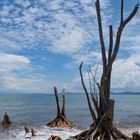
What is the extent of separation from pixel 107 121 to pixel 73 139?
210 cm

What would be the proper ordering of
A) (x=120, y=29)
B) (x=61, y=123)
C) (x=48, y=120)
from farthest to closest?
(x=48, y=120), (x=61, y=123), (x=120, y=29)

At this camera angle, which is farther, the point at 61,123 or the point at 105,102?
the point at 61,123

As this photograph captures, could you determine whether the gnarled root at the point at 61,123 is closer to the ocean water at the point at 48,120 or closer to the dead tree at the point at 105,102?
the ocean water at the point at 48,120

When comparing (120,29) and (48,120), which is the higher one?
(120,29)

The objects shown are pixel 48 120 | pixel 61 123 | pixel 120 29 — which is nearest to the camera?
pixel 120 29

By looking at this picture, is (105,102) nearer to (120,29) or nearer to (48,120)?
(120,29)

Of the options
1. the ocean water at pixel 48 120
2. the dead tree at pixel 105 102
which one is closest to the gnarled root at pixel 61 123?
the ocean water at pixel 48 120

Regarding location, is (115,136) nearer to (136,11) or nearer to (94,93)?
(94,93)

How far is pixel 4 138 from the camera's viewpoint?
26.8 meters

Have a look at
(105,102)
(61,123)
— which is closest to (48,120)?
(61,123)

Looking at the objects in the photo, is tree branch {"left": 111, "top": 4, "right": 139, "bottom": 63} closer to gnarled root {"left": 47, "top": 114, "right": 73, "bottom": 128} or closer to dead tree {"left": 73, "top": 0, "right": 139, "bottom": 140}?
dead tree {"left": 73, "top": 0, "right": 139, "bottom": 140}

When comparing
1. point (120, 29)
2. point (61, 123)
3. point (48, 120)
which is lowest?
point (48, 120)

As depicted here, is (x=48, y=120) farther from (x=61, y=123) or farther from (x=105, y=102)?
(x=105, y=102)

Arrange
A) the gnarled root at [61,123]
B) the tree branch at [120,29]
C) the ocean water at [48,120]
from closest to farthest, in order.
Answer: the tree branch at [120,29], the ocean water at [48,120], the gnarled root at [61,123]
